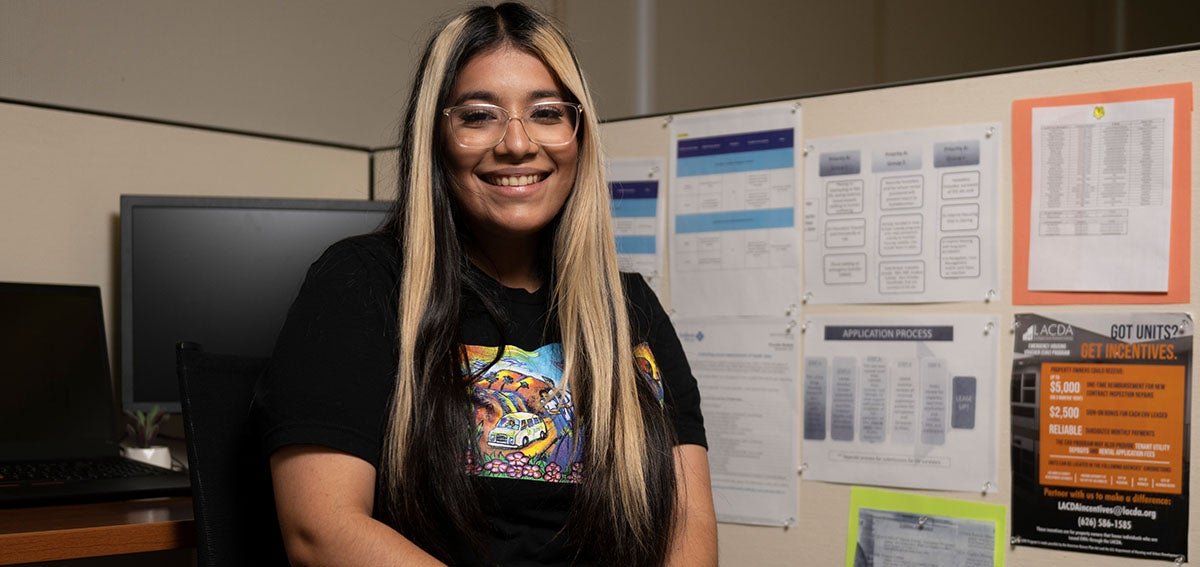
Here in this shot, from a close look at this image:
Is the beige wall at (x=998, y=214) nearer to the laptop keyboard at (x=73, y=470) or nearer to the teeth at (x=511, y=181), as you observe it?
the teeth at (x=511, y=181)

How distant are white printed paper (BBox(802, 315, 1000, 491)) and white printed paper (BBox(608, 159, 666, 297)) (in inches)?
11.7

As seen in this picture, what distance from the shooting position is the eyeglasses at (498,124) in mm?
1276

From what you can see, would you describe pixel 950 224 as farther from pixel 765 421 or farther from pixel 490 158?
pixel 490 158

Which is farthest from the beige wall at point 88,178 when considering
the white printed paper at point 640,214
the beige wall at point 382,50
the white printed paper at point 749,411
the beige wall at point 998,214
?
the beige wall at point 998,214

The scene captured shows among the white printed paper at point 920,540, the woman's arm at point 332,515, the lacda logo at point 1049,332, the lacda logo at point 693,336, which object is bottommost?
the white printed paper at point 920,540

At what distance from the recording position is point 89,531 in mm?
1249

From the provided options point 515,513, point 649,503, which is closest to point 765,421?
point 649,503

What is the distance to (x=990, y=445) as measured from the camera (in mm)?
1506

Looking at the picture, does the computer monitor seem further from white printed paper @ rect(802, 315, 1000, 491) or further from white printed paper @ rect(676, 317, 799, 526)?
white printed paper @ rect(802, 315, 1000, 491)

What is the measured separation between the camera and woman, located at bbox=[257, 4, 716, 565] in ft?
3.68

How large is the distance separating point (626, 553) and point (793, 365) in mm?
521

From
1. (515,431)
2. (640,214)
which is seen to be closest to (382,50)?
(640,214)

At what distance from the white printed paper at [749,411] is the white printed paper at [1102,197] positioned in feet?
1.29

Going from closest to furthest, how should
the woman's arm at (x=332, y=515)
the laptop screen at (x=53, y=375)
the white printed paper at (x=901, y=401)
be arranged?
the woman's arm at (x=332, y=515)
the white printed paper at (x=901, y=401)
the laptop screen at (x=53, y=375)
